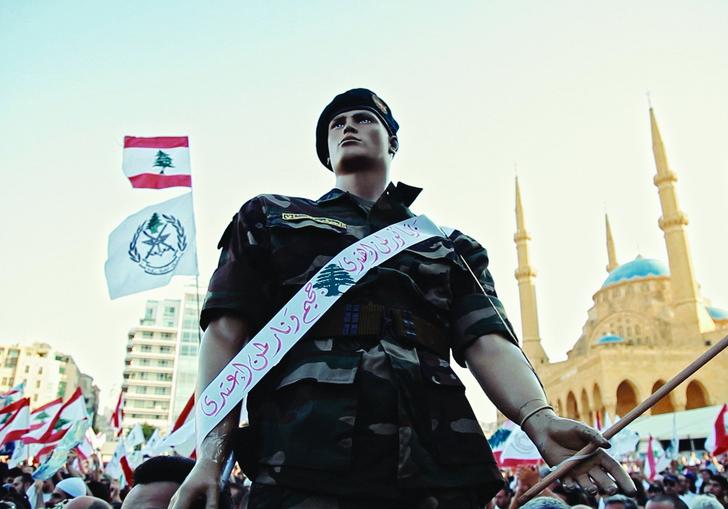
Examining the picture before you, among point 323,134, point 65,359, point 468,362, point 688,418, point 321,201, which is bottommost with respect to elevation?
Result: point 688,418

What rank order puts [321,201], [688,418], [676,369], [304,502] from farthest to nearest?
[676,369], [688,418], [321,201], [304,502]

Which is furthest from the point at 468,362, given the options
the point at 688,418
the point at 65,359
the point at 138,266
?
the point at 65,359

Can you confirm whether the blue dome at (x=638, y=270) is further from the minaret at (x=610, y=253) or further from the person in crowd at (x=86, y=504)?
the person in crowd at (x=86, y=504)

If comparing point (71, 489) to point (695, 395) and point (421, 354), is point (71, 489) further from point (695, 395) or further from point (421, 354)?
point (695, 395)

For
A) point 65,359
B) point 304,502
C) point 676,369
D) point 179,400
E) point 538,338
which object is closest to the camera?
point 304,502

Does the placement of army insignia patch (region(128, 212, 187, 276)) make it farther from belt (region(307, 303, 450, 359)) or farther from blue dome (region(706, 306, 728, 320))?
blue dome (region(706, 306, 728, 320))

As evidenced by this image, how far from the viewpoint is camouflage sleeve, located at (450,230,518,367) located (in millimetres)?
2234

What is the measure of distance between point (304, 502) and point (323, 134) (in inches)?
66.3

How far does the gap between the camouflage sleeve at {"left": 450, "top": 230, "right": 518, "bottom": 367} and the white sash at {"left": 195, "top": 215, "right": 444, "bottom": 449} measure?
31 centimetres

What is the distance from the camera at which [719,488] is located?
9.44 m

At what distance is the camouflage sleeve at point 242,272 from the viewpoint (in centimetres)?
210

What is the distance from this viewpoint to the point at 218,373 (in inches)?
80.2

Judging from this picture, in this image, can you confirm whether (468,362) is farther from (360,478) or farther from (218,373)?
(218,373)

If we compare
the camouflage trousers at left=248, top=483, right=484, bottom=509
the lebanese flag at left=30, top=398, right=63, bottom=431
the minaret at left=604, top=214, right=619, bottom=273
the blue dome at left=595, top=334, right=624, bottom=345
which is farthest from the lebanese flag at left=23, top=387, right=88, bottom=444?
the minaret at left=604, top=214, right=619, bottom=273
